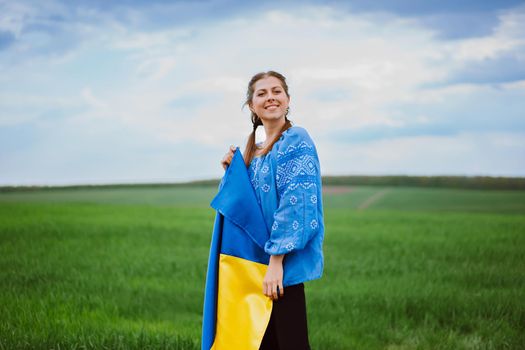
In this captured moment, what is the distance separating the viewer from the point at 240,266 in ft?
9.87

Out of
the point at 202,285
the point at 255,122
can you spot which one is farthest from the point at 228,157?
the point at 202,285

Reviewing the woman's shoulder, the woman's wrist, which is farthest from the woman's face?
the woman's wrist

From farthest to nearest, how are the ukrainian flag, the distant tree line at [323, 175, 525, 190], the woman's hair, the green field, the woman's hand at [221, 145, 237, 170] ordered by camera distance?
the distant tree line at [323, 175, 525, 190] → the green field → the woman's hand at [221, 145, 237, 170] → the woman's hair → the ukrainian flag

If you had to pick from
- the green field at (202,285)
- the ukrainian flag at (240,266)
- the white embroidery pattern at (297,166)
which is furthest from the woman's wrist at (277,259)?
the green field at (202,285)

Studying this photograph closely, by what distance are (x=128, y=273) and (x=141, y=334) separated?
12.5 feet

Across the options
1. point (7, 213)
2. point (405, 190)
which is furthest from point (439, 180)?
point (7, 213)

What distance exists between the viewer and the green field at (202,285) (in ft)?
16.9

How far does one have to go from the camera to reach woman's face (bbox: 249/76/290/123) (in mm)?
3035

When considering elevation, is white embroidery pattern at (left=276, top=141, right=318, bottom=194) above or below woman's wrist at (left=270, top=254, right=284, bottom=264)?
above

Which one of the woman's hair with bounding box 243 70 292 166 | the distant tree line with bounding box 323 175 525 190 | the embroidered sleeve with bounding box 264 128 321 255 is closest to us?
the embroidered sleeve with bounding box 264 128 321 255

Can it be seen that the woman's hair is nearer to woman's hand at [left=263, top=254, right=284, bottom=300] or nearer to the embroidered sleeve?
the embroidered sleeve

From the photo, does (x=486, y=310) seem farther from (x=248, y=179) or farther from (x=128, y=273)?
(x=128, y=273)

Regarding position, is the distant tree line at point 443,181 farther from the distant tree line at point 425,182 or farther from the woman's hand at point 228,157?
the woman's hand at point 228,157

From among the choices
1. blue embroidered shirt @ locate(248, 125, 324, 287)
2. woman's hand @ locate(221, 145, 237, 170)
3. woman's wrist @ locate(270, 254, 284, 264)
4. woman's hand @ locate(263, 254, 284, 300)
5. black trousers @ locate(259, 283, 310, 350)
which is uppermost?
woman's hand @ locate(221, 145, 237, 170)
